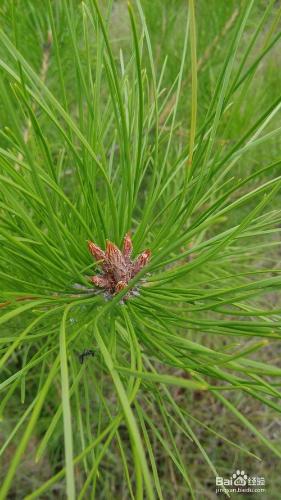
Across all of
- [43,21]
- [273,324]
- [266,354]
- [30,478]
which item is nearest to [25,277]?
[273,324]

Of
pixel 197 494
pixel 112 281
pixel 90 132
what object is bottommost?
pixel 197 494

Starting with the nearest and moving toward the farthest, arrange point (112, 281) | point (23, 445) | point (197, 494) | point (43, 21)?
point (23, 445) → point (112, 281) → point (43, 21) → point (197, 494)

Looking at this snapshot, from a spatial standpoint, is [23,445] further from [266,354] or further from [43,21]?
[266,354]

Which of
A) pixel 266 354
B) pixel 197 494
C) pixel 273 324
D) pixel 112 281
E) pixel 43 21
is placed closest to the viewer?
pixel 273 324
